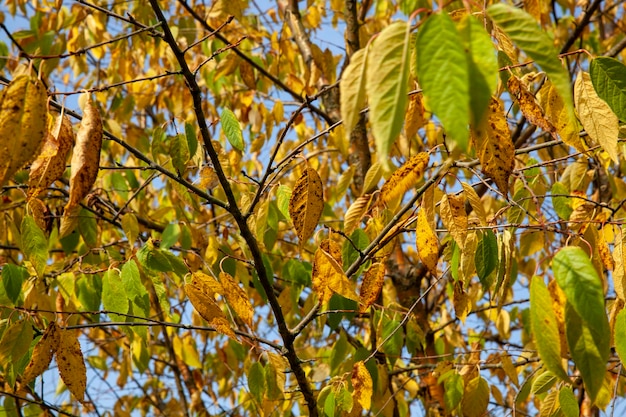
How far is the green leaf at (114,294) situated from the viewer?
55.3 inches

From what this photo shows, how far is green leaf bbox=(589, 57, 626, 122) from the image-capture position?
913 millimetres

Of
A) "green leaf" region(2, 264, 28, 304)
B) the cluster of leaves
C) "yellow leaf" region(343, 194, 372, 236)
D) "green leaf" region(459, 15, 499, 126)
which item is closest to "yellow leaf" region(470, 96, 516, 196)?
the cluster of leaves

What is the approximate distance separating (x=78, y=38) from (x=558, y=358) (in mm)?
2529

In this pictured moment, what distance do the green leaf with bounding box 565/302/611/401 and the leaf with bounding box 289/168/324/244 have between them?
45cm

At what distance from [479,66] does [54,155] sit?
534mm

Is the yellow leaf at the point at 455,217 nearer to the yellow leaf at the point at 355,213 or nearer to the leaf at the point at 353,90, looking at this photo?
the yellow leaf at the point at 355,213

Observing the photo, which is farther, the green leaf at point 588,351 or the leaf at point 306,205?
the leaf at point 306,205

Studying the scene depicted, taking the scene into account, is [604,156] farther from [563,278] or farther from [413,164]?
[563,278]

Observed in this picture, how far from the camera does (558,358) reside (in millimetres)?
700

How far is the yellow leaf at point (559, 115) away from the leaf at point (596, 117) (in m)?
0.06

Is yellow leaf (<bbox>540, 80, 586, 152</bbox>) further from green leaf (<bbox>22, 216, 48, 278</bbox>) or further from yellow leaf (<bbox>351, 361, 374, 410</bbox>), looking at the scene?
green leaf (<bbox>22, 216, 48, 278</bbox>)

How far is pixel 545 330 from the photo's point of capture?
70cm

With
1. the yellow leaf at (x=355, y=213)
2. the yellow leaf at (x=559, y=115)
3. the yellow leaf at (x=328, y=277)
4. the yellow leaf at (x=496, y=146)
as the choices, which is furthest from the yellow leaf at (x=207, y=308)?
the yellow leaf at (x=559, y=115)

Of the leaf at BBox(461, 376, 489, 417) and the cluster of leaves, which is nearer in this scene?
the cluster of leaves
